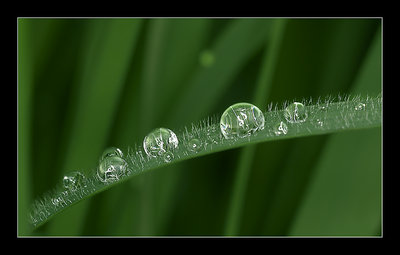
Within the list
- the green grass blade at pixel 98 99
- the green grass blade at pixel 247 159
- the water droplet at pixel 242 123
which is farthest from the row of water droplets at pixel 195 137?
the green grass blade at pixel 98 99

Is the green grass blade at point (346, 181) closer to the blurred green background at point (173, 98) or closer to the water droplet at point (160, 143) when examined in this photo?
the blurred green background at point (173, 98)

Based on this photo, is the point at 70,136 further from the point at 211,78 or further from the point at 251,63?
the point at 251,63

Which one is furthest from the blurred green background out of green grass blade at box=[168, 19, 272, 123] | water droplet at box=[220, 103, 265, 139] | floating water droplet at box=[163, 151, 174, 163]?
floating water droplet at box=[163, 151, 174, 163]

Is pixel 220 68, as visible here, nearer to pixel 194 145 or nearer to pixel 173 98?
pixel 173 98

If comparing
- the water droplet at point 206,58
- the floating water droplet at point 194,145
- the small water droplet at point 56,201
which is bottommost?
the small water droplet at point 56,201

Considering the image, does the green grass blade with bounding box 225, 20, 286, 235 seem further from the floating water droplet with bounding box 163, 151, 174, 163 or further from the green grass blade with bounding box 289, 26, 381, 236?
the floating water droplet with bounding box 163, 151, 174, 163

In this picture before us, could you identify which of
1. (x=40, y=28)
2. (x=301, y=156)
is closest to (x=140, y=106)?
(x=40, y=28)

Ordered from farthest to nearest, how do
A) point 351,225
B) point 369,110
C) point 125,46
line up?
point 125,46
point 351,225
point 369,110
